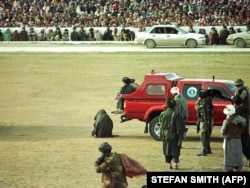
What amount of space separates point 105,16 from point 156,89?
25278 millimetres

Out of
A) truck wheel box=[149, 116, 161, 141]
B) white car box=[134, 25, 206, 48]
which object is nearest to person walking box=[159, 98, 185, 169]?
truck wheel box=[149, 116, 161, 141]

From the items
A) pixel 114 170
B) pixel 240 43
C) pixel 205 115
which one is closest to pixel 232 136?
pixel 205 115

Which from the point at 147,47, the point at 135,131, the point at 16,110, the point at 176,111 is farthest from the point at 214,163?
the point at 147,47

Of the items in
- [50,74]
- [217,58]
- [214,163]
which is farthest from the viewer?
[217,58]

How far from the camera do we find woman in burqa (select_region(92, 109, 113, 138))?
71.5ft

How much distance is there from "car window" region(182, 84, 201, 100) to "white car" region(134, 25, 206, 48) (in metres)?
21.1

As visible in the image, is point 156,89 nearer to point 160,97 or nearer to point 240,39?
point 160,97

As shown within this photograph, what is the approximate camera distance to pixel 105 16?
154ft

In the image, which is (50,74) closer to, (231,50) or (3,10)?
(231,50)

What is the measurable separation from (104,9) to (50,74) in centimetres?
1275

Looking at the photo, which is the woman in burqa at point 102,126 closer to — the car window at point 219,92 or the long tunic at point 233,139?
the car window at point 219,92

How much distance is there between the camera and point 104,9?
47.1 metres

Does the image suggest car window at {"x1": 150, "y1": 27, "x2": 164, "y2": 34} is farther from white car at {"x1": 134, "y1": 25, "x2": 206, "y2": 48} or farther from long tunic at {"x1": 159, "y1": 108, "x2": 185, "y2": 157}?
long tunic at {"x1": 159, "y1": 108, "x2": 185, "y2": 157}

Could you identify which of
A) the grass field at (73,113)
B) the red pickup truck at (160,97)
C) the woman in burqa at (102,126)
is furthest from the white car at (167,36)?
the woman in burqa at (102,126)
